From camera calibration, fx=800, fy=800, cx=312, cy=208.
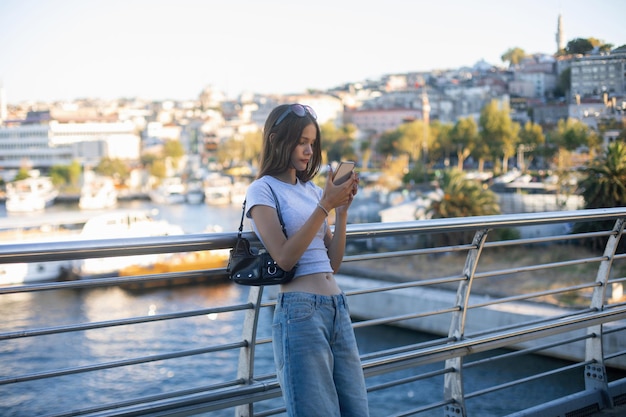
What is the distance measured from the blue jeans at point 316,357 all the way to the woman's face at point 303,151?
1.07ft

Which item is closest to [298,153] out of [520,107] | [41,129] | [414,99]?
[520,107]

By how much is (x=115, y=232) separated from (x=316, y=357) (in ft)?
122

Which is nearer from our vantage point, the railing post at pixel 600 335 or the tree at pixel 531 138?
the railing post at pixel 600 335

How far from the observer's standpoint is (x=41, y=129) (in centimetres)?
12650

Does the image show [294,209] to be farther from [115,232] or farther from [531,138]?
[531,138]

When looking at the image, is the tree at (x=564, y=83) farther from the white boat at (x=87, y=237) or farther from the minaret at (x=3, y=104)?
the minaret at (x=3, y=104)

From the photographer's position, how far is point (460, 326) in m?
2.69

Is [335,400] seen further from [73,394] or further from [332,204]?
[73,394]

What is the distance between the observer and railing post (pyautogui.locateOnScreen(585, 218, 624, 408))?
10.6 ft

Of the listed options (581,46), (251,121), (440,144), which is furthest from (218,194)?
(251,121)

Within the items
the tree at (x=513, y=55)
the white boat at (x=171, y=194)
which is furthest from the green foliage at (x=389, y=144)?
the white boat at (x=171, y=194)

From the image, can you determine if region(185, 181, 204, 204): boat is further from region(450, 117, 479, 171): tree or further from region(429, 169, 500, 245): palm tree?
region(429, 169, 500, 245): palm tree

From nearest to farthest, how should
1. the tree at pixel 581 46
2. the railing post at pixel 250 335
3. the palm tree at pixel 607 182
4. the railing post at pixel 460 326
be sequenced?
the railing post at pixel 250 335 < the railing post at pixel 460 326 < the tree at pixel 581 46 < the palm tree at pixel 607 182

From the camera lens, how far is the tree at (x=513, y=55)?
255 ft
